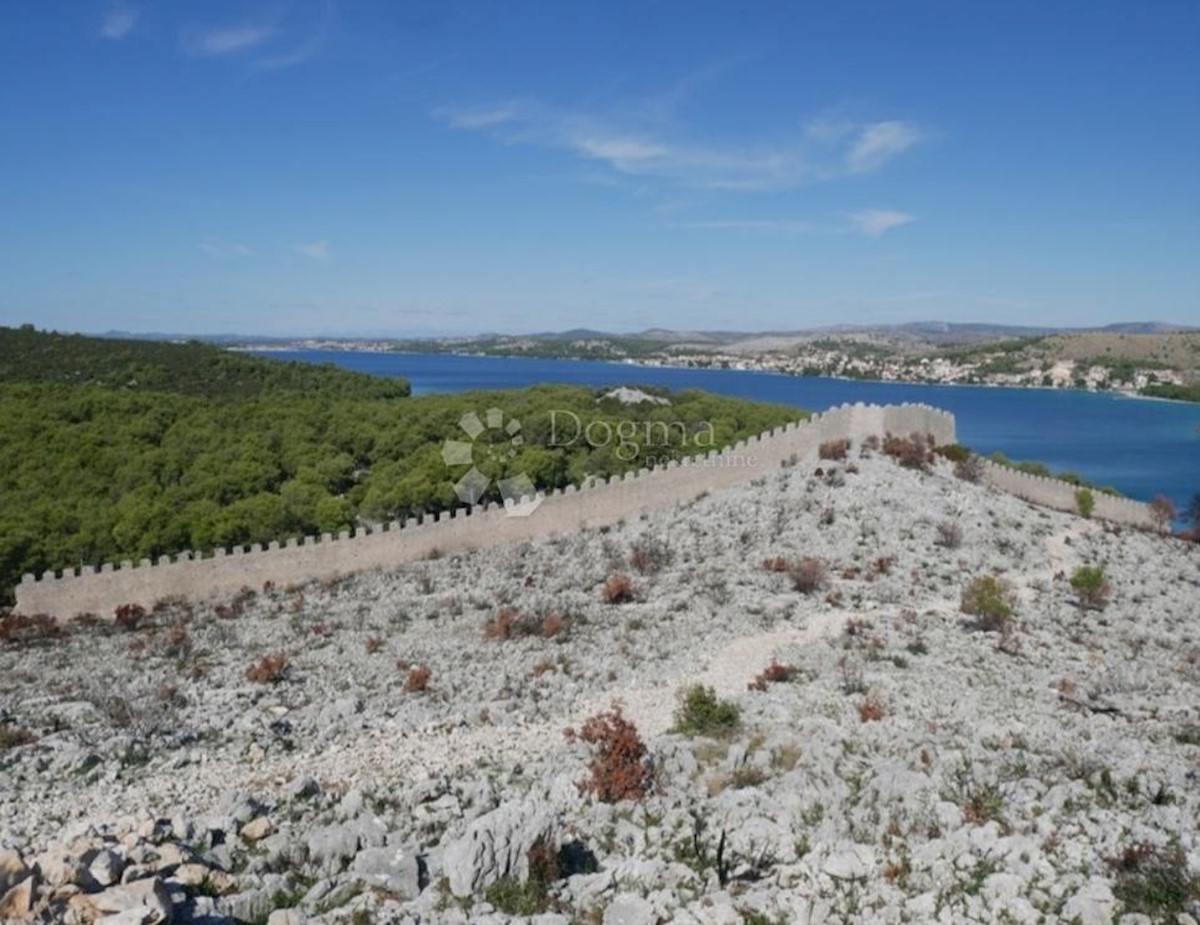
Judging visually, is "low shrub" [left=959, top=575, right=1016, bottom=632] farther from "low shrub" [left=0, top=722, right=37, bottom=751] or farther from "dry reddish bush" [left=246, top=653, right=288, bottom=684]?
"low shrub" [left=0, top=722, right=37, bottom=751]

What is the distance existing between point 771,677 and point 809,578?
4368mm

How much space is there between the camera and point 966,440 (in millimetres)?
80625

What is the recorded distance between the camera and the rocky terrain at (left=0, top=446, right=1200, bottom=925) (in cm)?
631

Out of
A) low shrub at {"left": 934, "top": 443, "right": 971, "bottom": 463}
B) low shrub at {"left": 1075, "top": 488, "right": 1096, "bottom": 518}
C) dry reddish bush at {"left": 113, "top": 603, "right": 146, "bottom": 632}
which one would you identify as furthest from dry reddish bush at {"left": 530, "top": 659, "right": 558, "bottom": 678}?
low shrub at {"left": 1075, "top": 488, "right": 1096, "bottom": 518}

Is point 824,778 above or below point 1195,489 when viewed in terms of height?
above

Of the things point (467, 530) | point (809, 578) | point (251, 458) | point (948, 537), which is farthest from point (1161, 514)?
point (251, 458)

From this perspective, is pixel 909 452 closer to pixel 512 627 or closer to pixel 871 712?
pixel 512 627

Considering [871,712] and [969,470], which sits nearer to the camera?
[871,712]

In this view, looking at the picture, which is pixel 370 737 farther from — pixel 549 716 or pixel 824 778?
pixel 824 778

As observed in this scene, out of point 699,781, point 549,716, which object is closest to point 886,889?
point 699,781

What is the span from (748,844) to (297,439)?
101 ft

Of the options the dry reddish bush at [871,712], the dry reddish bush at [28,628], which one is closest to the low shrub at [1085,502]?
the dry reddish bush at [871,712]

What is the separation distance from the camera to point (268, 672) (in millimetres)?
11562

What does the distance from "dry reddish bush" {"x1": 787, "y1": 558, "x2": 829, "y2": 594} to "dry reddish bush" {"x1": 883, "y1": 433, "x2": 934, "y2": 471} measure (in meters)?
7.11
